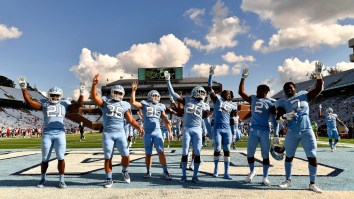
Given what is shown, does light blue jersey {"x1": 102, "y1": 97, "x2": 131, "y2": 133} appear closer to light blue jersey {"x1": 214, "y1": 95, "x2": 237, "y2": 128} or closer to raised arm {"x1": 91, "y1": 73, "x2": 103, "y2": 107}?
raised arm {"x1": 91, "y1": 73, "x2": 103, "y2": 107}

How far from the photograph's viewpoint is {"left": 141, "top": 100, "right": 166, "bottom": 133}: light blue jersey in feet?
25.0

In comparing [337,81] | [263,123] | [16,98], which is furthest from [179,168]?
[16,98]

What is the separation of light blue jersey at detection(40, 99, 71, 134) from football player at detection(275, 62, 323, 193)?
178 inches

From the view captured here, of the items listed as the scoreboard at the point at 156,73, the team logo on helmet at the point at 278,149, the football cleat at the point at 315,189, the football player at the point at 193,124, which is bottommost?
the football cleat at the point at 315,189

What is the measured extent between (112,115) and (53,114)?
1211 millimetres

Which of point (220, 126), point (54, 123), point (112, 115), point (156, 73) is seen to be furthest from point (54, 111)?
point (156, 73)

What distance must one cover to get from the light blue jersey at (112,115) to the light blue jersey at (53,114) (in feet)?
2.90

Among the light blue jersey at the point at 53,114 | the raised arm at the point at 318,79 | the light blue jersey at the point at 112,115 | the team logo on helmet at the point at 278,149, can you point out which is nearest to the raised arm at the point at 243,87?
the team logo on helmet at the point at 278,149

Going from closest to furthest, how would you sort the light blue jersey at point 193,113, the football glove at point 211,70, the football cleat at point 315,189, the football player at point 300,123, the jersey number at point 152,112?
1. the football cleat at point 315,189
2. the football player at point 300,123
3. the light blue jersey at point 193,113
4. the football glove at point 211,70
5. the jersey number at point 152,112

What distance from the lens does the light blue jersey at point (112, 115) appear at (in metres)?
6.67

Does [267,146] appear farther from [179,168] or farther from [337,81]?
[337,81]

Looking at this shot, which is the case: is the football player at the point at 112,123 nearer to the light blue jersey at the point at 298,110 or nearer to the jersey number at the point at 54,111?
the jersey number at the point at 54,111

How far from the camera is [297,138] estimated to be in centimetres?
607

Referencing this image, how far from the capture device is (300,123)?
604 cm
